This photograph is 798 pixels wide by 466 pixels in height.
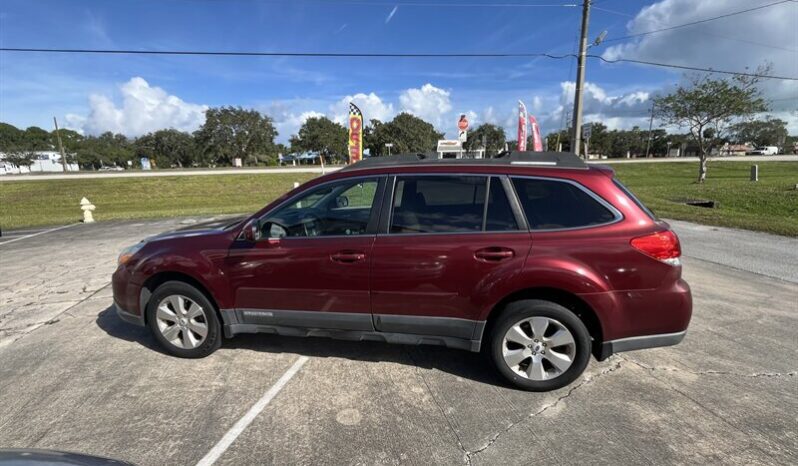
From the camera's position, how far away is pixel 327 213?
361 cm

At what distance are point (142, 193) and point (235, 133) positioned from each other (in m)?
50.2

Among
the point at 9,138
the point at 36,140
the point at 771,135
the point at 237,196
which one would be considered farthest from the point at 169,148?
the point at 771,135

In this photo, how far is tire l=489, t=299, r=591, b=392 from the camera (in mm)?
3023

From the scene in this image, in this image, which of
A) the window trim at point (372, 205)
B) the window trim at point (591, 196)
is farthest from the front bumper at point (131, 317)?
the window trim at point (591, 196)

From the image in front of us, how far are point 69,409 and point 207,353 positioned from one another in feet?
3.36

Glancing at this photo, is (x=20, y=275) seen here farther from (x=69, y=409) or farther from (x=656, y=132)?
(x=656, y=132)

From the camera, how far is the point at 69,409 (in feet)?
9.97

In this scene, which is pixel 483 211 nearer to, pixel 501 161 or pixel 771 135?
pixel 501 161

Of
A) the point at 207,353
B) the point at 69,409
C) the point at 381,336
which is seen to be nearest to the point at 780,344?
the point at 381,336

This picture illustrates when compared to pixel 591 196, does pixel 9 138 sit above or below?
above

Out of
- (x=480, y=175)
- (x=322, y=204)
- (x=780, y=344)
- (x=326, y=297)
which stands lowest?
(x=780, y=344)

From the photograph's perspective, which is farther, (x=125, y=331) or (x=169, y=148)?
(x=169, y=148)

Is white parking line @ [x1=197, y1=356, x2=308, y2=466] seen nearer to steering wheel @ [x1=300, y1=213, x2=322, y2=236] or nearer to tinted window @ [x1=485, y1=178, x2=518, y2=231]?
steering wheel @ [x1=300, y1=213, x2=322, y2=236]

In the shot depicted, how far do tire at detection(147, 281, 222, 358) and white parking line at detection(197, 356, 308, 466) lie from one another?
2.68 ft
